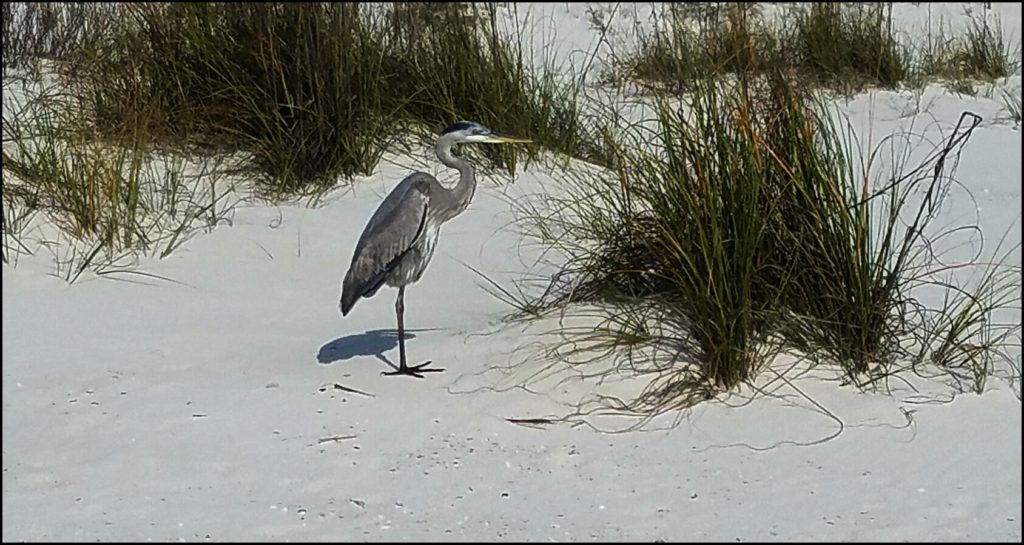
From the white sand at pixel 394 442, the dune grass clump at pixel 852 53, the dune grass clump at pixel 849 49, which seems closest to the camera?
the white sand at pixel 394 442

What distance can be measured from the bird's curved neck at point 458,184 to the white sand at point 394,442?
1.48 feet

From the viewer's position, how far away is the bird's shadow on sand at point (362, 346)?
4492 millimetres

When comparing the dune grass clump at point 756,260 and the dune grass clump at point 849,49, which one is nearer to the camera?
the dune grass clump at point 756,260

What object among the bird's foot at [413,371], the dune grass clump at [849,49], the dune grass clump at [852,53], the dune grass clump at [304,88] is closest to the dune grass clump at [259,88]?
the dune grass clump at [304,88]

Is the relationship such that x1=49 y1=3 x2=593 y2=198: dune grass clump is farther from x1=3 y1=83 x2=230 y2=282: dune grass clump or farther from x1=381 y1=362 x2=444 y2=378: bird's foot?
x1=381 y1=362 x2=444 y2=378: bird's foot

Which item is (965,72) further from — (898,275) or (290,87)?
(898,275)

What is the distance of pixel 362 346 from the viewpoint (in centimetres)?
470

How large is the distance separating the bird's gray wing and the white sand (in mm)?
266

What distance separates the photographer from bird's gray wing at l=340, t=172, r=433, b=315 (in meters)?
4.48

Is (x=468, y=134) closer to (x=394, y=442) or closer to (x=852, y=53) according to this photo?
(x=394, y=442)

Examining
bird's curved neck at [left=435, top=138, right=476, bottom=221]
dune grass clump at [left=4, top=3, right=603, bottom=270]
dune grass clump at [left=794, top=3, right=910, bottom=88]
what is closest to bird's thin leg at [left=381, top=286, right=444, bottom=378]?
bird's curved neck at [left=435, top=138, right=476, bottom=221]

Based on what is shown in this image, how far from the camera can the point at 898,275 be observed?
13.1ft

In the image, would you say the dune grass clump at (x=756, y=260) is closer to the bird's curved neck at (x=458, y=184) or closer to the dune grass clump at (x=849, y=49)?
the bird's curved neck at (x=458, y=184)

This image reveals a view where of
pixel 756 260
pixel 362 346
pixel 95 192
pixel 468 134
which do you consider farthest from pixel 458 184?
pixel 95 192
